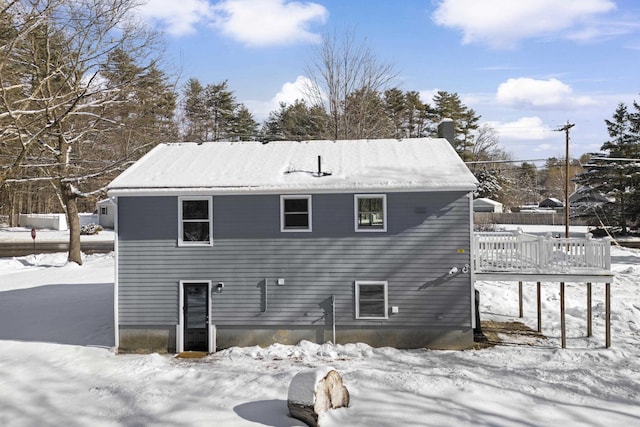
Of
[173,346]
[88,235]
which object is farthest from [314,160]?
[88,235]

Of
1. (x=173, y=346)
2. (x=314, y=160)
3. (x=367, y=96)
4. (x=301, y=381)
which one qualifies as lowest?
(x=173, y=346)

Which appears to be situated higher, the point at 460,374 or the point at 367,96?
the point at 367,96

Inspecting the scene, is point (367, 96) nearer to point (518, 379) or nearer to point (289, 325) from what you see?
point (289, 325)

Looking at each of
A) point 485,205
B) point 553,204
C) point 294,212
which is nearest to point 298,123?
point 485,205


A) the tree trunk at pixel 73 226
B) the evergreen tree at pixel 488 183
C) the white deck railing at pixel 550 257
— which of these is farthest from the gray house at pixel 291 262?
the evergreen tree at pixel 488 183

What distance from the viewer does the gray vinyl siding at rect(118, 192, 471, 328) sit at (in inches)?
490

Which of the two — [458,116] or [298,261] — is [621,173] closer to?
[458,116]

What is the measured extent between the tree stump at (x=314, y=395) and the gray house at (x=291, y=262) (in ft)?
14.7

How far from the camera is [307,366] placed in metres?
11.0

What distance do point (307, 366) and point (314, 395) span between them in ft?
11.7

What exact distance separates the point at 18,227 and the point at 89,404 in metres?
55.1

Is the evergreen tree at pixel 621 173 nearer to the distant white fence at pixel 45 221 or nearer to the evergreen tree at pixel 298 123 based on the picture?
the evergreen tree at pixel 298 123

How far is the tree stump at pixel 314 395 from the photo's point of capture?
750 centimetres

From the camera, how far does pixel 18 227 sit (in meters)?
54.5
